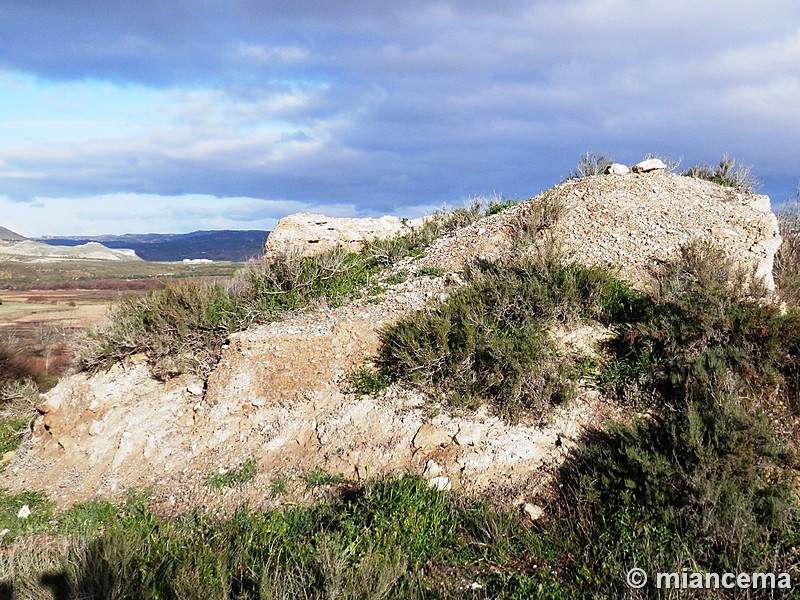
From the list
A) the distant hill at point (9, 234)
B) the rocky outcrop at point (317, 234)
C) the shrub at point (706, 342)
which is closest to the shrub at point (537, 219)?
the shrub at point (706, 342)

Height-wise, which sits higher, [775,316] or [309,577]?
[775,316]

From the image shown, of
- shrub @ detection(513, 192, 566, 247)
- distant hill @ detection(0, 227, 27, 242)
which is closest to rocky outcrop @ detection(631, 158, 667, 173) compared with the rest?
shrub @ detection(513, 192, 566, 247)

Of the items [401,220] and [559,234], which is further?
[401,220]

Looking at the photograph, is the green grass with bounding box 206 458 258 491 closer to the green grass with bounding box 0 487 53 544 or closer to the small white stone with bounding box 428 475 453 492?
the green grass with bounding box 0 487 53 544

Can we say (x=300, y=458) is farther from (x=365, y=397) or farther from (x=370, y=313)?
(x=370, y=313)

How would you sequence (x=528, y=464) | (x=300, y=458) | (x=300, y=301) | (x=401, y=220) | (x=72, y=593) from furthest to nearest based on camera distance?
(x=401, y=220), (x=300, y=301), (x=300, y=458), (x=528, y=464), (x=72, y=593)

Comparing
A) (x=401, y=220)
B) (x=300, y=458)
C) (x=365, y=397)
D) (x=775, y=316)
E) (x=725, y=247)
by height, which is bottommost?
(x=300, y=458)

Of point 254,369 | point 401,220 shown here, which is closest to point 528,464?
point 254,369

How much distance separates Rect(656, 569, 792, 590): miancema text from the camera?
3715 mm

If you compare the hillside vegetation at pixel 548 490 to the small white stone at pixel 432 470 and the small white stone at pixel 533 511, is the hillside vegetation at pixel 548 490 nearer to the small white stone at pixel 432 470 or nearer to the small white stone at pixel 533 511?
the small white stone at pixel 533 511

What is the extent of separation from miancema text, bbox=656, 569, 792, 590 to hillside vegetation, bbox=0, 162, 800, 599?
7cm

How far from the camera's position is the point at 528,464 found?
5.63 meters

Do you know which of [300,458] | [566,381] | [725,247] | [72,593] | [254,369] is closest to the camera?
[72,593]

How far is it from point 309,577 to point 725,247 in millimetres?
8018
